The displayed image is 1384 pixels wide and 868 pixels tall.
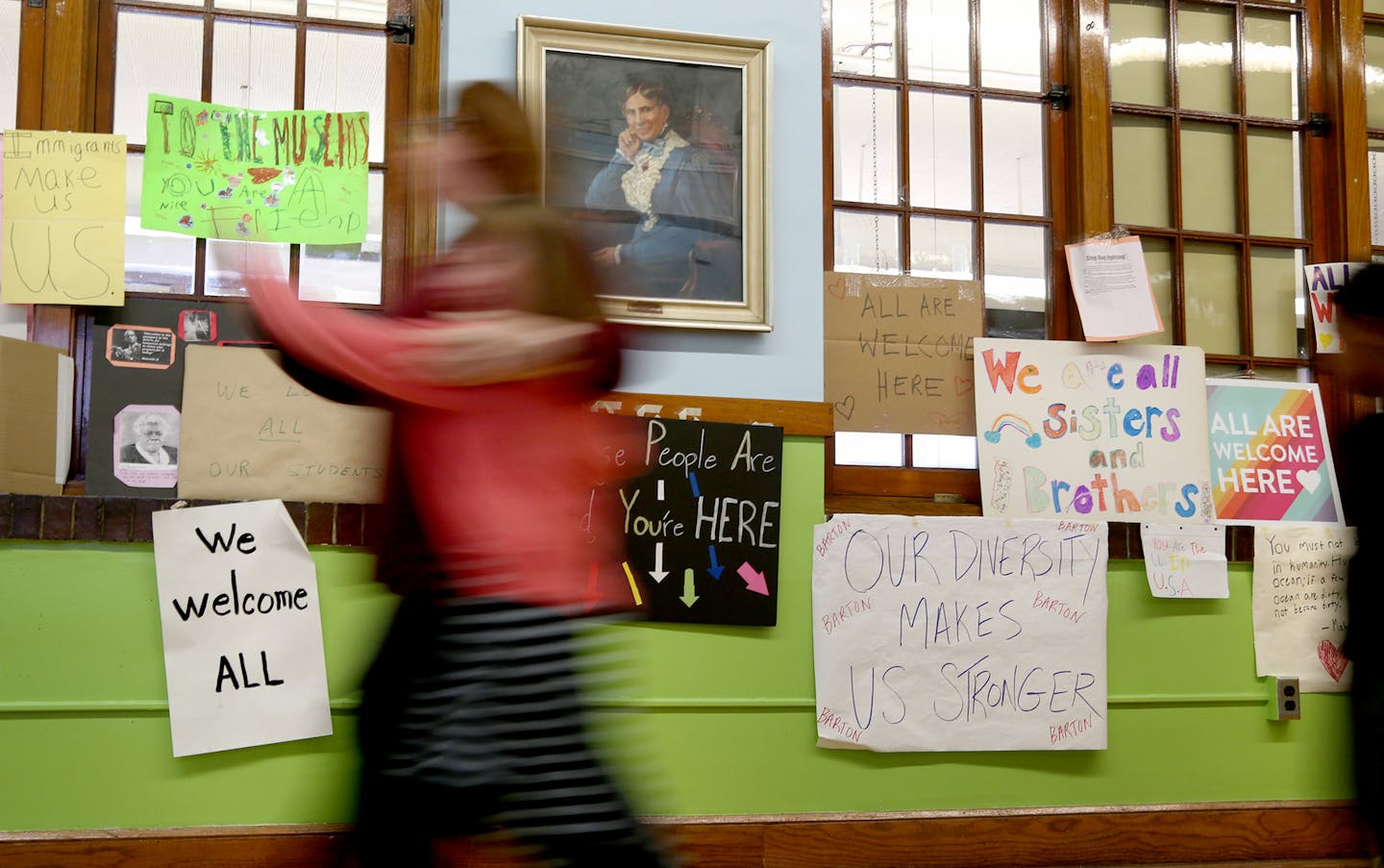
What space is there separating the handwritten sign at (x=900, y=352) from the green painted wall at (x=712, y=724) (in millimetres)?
262

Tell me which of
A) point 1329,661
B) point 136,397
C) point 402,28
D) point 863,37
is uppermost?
point 863,37

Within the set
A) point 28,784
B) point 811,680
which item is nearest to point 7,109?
point 28,784

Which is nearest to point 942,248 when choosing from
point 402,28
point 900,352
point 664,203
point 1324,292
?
Result: point 900,352

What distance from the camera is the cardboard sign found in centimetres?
327

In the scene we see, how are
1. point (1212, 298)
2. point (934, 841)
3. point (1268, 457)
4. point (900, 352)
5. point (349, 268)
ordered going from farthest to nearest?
1. point (1212, 298)
2. point (1268, 457)
3. point (900, 352)
4. point (934, 841)
5. point (349, 268)

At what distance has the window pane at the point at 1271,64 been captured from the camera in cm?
352

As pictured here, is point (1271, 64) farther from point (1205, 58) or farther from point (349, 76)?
point (349, 76)

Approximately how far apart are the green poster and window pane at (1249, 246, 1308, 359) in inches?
103

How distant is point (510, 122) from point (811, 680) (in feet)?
6.01

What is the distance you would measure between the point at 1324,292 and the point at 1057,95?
1026 mm

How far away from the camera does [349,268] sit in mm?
2826

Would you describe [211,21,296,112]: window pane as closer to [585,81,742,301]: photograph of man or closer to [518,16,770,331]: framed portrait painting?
[518,16,770,331]: framed portrait painting

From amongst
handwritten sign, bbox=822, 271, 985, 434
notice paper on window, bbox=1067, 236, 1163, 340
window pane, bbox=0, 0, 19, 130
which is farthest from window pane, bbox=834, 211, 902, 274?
window pane, bbox=0, 0, 19, 130

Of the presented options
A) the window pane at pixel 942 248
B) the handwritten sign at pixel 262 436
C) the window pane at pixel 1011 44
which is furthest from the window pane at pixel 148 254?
the window pane at pixel 1011 44
